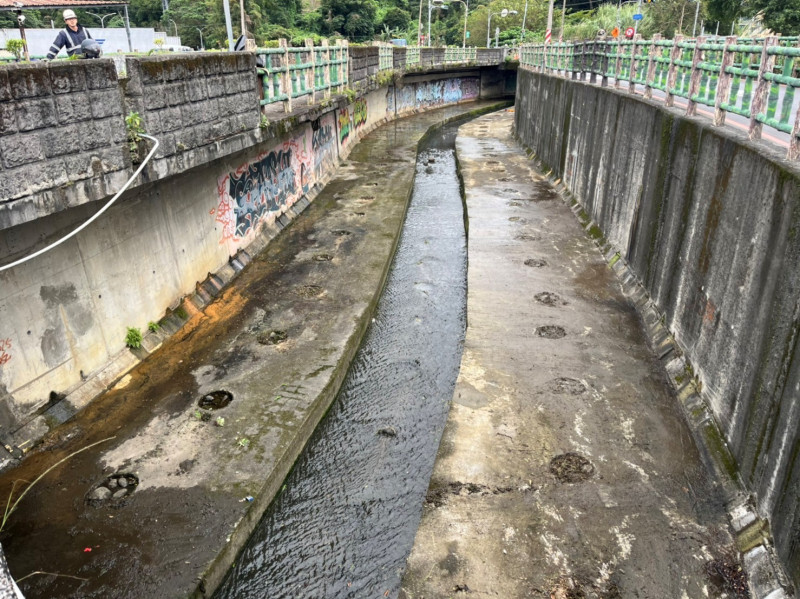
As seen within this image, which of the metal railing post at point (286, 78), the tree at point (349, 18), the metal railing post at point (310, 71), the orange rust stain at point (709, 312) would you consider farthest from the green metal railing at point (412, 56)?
the tree at point (349, 18)

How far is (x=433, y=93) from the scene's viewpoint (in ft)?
144

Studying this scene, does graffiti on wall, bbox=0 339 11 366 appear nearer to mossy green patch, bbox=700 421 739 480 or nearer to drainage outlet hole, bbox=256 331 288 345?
drainage outlet hole, bbox=256 331 288 345

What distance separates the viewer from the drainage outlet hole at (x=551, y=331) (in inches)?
382

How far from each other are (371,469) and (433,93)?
132 ft

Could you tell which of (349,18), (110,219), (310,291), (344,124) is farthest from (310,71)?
(349,18)

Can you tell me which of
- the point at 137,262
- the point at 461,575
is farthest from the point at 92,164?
the point at 461,575

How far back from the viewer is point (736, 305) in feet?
22.5

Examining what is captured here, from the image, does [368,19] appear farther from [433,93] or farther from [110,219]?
[110,219]

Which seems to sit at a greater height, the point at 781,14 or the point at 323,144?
the point at 781,14

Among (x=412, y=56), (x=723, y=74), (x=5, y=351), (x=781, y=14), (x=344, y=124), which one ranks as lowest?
(x=5, y=351)

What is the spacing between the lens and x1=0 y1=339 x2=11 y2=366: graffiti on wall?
6621 millimetres

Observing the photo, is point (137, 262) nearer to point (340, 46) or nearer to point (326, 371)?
point (326, 371)

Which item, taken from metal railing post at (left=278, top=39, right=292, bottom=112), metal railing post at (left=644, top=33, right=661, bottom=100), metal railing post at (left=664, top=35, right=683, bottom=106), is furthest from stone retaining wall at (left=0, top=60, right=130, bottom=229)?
metal railing post at (left=644, top=33, right=661, bottom=100)

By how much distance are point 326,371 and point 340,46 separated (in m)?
14.5
